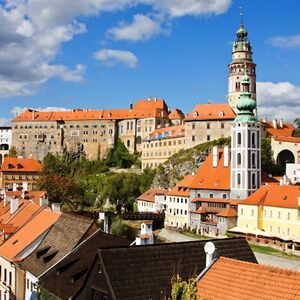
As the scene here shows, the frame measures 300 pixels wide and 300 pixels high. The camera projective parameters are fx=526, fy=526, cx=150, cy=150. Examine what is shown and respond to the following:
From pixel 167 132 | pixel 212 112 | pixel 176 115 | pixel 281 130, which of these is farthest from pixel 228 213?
pixel 176 115

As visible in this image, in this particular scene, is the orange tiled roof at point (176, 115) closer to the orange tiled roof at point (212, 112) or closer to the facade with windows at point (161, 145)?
the facade with windows at point (161, 145)

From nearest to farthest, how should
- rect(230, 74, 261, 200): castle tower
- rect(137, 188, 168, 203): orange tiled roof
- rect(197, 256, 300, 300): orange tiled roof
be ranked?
rect(197, 256, 300, 300): orange tiled roof
rect(230, 74, 261, 200): castle tower
rect(137, 188, 168, 203): orange tiled roof

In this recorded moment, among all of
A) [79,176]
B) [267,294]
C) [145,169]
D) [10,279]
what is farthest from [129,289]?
[79,176]

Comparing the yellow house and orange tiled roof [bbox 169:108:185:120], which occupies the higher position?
orange tiled roof [bbox 169:108:185:120]

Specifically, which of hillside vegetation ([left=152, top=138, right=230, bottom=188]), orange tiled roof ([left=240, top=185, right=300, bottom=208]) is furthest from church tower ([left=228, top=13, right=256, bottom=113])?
orange tiled roof ([left=240, top=185, right=300, bottom=208])

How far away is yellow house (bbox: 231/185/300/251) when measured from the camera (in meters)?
46.7

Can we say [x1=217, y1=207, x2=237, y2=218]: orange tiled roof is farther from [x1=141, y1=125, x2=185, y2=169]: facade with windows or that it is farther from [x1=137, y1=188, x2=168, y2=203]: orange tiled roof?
[x1=141, y1=125, x2=185, y2=169]: facade with windows

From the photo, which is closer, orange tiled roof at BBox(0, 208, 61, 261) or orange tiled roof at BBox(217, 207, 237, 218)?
orange tiled roof at BBox(0, 208, 61, 261)

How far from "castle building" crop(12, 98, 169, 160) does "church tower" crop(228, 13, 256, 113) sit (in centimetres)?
1980

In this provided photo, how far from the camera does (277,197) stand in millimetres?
50031

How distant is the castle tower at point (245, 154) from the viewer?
59375 mm

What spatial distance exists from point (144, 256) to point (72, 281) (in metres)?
4.19

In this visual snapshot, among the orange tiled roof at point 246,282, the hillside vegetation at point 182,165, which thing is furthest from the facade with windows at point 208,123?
the orange tiled roof at point 246,282

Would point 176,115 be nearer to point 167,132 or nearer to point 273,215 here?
point 167,132
